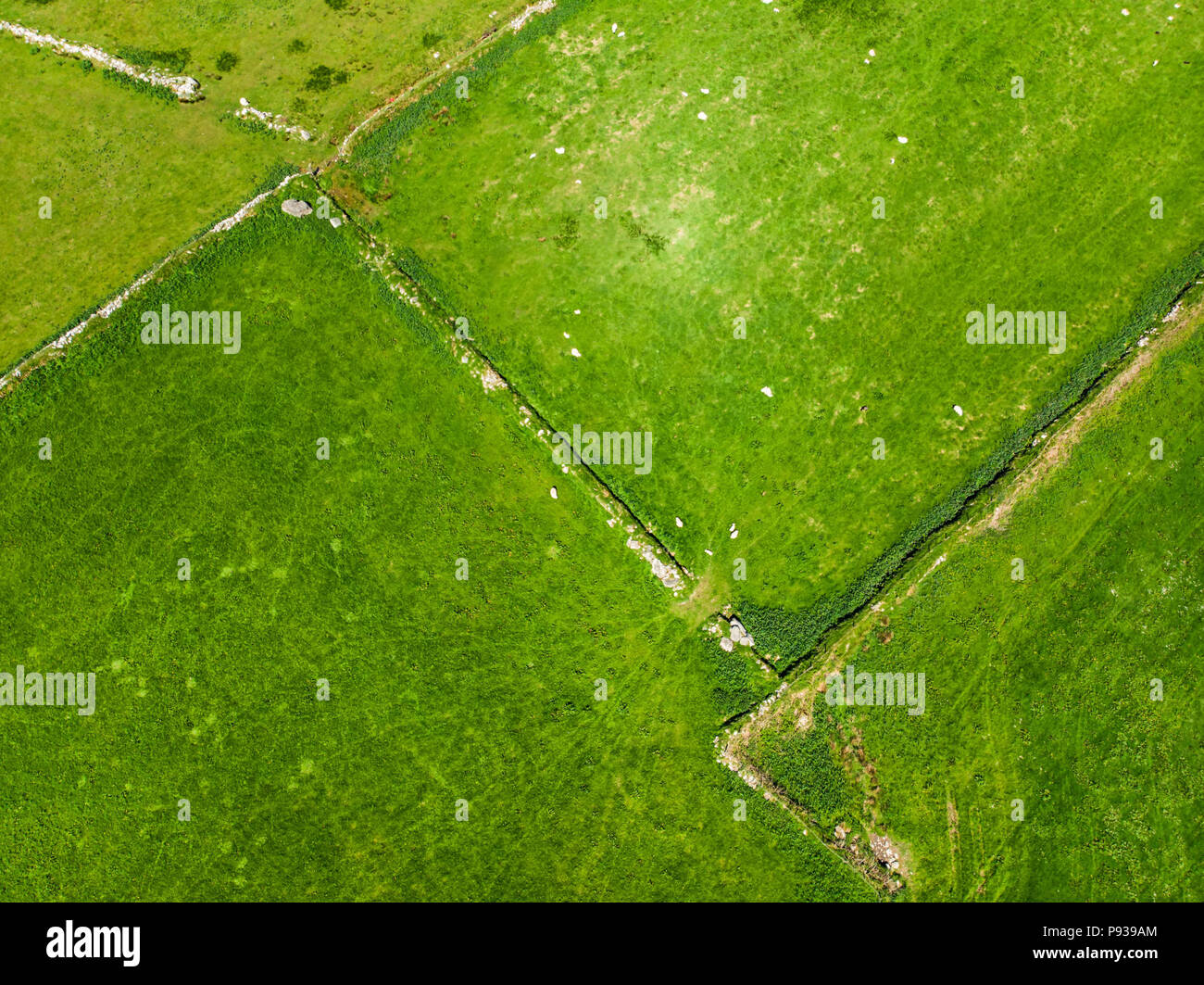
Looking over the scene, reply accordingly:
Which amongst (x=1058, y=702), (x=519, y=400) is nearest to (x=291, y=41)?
(x=519, y=400)

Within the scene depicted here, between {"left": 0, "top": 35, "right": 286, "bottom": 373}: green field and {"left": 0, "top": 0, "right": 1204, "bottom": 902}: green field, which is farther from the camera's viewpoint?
{"left": 0, "top": 35, "right": 286, "bottom": 373}: green field

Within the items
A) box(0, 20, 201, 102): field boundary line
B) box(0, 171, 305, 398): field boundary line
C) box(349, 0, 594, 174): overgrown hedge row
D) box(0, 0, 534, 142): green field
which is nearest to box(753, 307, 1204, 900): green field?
box(349, 0, 594, 174): overgrown hedge row

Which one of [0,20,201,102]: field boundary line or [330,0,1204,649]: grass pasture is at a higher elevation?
[0,20,201,102]: field boundary line

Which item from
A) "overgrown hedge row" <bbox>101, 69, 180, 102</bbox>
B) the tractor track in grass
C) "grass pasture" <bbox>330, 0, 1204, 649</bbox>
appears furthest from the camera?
"overgrown hedge row" <bbox>101, 69, 180, 102</bbox>

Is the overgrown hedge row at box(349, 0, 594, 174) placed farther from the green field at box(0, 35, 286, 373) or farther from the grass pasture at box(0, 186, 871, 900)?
the grass pasture at box(0, 186, 871, 900)

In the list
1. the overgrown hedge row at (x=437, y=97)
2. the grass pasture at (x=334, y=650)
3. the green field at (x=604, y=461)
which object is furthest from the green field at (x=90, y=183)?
the overgrown hedge row at (x=437, y=97)

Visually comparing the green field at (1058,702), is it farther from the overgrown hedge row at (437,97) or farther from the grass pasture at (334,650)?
the overgrown hedge row at (437,97)
